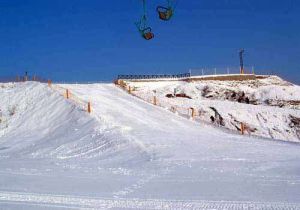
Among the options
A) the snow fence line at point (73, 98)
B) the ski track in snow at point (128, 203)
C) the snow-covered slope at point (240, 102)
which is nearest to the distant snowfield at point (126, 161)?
the ski track in snow at point (128, 203)

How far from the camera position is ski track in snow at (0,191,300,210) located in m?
9.98

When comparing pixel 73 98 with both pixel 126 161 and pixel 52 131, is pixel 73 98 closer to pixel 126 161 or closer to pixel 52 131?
pixel 52 131

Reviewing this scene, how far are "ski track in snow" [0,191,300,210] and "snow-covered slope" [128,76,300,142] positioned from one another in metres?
24.1

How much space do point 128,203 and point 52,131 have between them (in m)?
19.1

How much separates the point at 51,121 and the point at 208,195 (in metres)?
21.1

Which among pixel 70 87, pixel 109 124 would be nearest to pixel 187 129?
pixel 109 124

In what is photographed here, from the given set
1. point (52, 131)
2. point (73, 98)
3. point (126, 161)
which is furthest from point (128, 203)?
point (73, 98)

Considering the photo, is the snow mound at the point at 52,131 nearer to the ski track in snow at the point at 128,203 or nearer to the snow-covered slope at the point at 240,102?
the ski track in snow at the point at 128,203

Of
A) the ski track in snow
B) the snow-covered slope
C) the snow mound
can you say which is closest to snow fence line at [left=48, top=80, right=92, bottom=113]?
the snow mound

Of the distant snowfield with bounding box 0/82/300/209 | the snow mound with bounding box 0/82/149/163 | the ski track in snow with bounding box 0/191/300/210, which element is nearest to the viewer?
the ski track in snow with bounding box 0/191/300/210

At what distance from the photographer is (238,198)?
10.9m

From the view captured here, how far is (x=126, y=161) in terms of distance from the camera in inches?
748

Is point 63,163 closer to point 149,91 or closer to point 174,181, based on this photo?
point 174,181

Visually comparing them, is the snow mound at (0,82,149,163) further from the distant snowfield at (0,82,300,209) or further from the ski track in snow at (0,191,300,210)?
the ski track in snow at (0,191,300,210)
